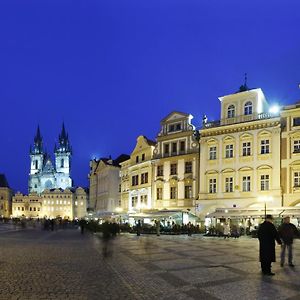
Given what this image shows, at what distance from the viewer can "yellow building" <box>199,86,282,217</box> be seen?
42.2m

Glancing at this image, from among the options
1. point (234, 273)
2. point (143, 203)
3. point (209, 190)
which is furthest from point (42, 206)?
point (234, 273)

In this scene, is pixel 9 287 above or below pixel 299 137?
below

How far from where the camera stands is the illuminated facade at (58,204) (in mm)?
164250

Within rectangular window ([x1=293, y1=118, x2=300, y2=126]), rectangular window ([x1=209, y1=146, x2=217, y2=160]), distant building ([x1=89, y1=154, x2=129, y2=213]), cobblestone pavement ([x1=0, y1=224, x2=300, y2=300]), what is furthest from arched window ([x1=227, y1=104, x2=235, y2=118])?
cobblestone pavement ([x1=0, y1=224, x2=300, y2=300])

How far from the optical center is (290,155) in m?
41.3

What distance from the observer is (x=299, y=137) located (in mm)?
40906

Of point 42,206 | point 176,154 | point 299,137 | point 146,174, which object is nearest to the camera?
point 299,137

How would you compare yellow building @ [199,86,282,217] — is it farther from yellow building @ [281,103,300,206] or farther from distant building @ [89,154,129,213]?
distant building @ [89,154,129,213]

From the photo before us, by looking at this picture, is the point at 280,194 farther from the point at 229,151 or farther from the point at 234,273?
the point at 234,273

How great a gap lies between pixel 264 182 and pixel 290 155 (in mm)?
3330

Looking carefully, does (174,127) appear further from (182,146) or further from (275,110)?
(275,110)

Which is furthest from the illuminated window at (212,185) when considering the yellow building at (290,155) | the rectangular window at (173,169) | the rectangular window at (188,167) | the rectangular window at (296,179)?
the rectangular window at (296,179)

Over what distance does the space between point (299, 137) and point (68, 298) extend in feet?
114

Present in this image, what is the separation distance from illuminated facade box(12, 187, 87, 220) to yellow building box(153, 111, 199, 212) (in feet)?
371
